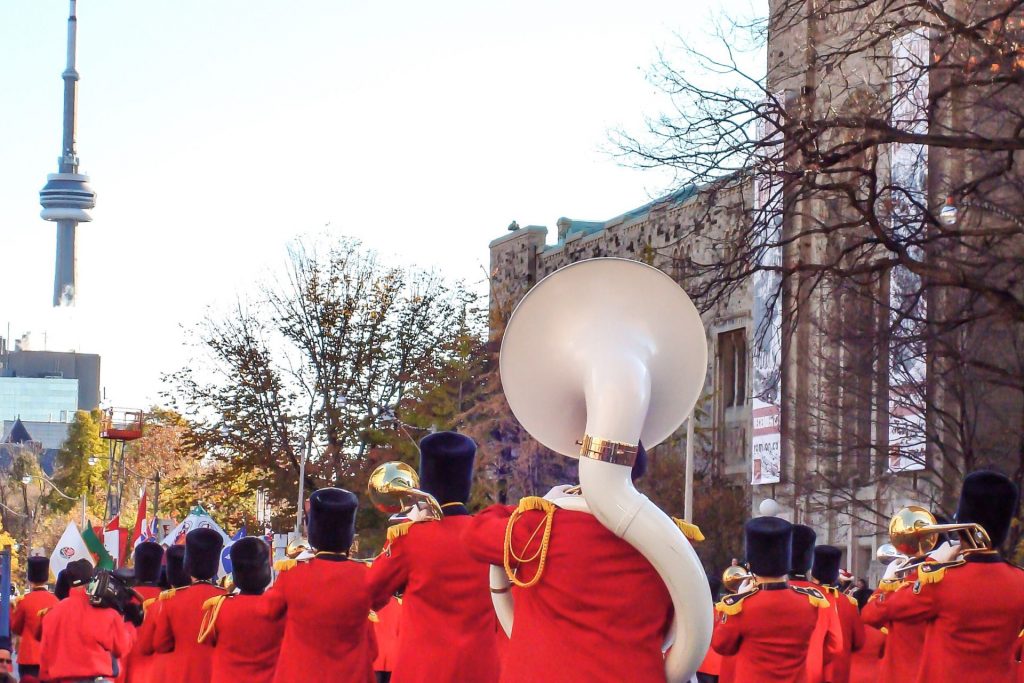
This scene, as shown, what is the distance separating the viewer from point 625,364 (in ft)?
19.1

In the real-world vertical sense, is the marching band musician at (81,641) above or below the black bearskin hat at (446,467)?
below

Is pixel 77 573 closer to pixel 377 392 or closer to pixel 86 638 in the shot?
pixel 86 638

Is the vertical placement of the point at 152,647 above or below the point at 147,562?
below

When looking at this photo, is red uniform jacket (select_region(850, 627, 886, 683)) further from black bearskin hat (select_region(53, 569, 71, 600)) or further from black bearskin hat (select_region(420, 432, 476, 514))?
black bearskin hat (select_region(53, 569, 71, 600))

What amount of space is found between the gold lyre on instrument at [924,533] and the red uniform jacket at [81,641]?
6.46 metres

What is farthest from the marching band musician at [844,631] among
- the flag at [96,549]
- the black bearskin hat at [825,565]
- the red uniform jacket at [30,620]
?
the flag at [96,549]

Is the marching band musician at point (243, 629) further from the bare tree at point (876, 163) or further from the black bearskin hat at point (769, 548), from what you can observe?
→ the bare tree at point (876, 163)

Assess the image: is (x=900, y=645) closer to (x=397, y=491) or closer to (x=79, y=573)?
(x=397, y=491)

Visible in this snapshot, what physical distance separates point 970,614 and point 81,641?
7.61 metres

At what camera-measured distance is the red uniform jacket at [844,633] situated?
41.9 feet

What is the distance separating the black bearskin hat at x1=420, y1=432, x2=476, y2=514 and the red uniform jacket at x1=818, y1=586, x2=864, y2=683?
4765 mm

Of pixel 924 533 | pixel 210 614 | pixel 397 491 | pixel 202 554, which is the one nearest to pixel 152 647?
pixel 202 554

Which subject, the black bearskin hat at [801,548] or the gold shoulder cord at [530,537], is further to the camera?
the black bearskin hat at [801,548]

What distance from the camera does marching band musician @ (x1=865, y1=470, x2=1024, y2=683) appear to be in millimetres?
9289
